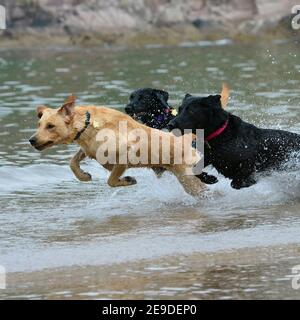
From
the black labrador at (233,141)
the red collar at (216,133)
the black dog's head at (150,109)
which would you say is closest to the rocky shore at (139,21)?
the black dog's head at (150,109)

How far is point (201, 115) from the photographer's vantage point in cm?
1009

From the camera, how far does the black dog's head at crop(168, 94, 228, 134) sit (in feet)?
33.0

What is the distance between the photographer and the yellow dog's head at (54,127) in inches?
380

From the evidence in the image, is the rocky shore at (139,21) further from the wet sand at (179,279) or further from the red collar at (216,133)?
the wet sand at (179,279)

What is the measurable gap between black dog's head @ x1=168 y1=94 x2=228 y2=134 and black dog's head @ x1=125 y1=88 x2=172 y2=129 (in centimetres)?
112

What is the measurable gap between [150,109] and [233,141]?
1432 mm

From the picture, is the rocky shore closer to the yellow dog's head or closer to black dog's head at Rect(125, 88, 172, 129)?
black dog's head at Rect(125, 88, 172, 129)

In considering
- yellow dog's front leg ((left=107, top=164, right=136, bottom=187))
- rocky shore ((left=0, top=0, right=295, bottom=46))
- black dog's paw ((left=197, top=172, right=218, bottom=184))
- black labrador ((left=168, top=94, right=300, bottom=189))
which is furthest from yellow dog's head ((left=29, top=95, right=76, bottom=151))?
rocky shore ((left=0, top=0, right=295, bottom=46))

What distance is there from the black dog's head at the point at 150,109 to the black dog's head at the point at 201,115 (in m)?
1.12

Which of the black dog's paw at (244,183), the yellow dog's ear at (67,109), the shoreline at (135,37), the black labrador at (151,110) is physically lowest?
the shoreline at (135,37)

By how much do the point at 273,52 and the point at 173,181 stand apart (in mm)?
22680

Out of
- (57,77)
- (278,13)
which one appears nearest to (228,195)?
(57,77)

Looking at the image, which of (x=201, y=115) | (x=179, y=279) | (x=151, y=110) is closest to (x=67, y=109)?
(x=201, y=115)
